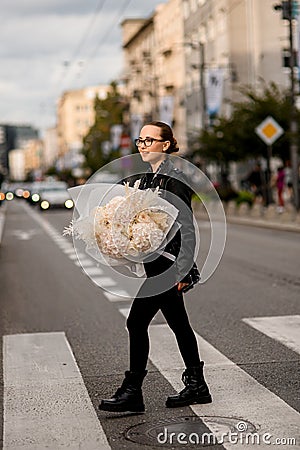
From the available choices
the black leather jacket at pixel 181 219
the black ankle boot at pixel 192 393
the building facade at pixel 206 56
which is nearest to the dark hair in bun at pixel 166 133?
the black leather jacket at pixel 181 219

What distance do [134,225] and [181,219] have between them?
31cm

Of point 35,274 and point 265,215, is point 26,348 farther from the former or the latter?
point 265,215

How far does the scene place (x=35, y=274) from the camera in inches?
684

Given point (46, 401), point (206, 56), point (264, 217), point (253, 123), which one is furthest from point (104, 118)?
point (46, 401)

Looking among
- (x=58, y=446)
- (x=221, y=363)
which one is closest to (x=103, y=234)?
(x=58, y=446)

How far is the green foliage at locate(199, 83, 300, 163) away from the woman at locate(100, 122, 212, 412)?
Result: 29.8 meters

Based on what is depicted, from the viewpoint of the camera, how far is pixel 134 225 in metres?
6.25

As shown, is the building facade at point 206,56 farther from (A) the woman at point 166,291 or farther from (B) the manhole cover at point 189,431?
(B) the manhole cover at point 189,431

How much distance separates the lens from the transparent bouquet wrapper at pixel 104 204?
6.29m

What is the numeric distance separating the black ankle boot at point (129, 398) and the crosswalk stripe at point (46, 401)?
0.41 ft

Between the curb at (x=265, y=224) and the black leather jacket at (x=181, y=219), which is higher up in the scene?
the black leather jacket at (x=181, y=219)

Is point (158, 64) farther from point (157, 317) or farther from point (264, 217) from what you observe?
point (157, 317)

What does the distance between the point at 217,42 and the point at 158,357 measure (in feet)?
188

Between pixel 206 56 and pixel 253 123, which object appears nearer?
pixel 253 123
